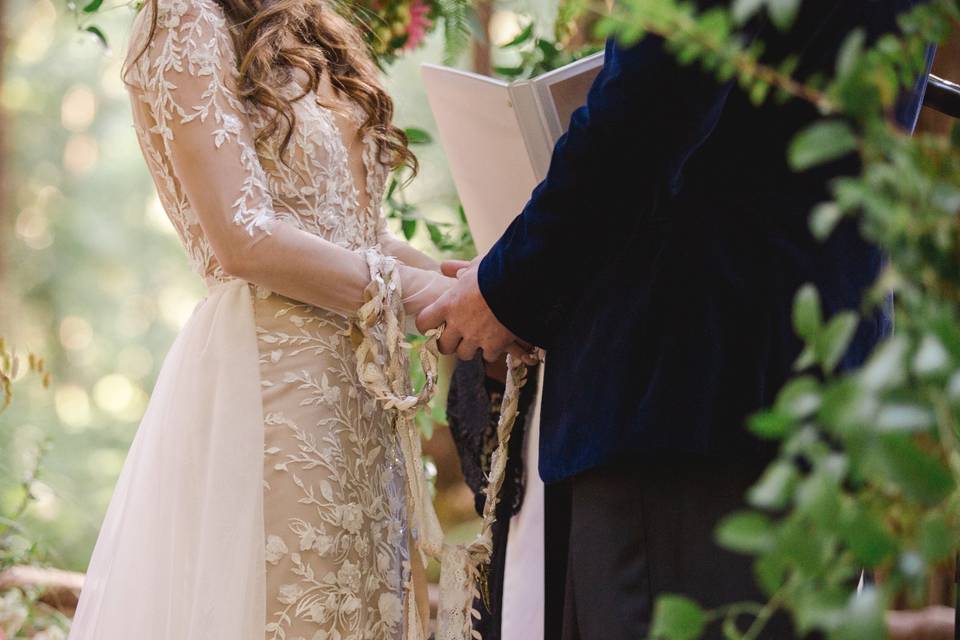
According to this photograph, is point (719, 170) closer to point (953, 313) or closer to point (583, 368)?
point (583, 368)

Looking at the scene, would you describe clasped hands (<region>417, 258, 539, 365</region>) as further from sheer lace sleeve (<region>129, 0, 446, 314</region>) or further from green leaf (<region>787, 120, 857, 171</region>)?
green leaf (<region>787, 120, 857, 171</region>)

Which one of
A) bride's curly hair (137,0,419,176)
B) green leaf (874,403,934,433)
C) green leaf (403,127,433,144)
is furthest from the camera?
green leaf (403,127,433,144)

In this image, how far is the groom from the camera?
1325 mm

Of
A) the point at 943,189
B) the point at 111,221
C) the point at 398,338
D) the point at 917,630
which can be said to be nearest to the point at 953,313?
the point at 943,189

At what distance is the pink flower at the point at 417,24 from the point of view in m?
2.39

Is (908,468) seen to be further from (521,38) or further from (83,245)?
(83,245)

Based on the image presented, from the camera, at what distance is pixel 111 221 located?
27.4 feet

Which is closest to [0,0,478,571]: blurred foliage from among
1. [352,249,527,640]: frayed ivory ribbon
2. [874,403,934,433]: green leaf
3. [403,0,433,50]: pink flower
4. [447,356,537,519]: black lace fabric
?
[403,0,433,50]: pink flower

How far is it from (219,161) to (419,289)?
1.13 ft

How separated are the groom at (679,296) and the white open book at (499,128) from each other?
0.89 ft

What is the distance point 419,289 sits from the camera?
5.41ft

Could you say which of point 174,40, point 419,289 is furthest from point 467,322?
point 174,40
